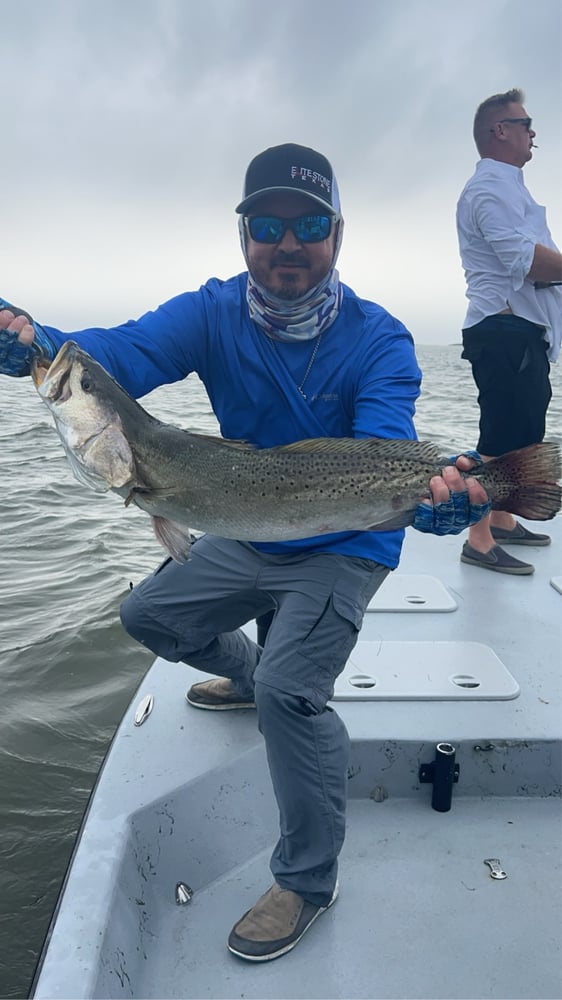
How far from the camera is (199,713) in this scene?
3.62 meters

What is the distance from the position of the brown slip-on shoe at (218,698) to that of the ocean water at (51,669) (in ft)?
3.85

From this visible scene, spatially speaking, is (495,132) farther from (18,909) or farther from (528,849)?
(18,909)

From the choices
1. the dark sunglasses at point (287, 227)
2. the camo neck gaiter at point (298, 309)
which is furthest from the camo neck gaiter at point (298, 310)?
the dark sunglasses at point (287, 227)

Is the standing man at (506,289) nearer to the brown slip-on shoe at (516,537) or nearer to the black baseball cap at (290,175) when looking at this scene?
the brown slip-on shoe at (516,537)

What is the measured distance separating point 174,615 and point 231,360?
1.26m

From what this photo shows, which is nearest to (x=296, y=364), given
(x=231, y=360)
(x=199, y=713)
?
(x=231, y=360)

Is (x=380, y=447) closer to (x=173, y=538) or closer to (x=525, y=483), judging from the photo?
(x=525, y=483)

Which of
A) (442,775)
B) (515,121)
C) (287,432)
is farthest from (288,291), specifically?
(515,121)

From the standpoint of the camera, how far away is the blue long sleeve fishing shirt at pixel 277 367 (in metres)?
3.28

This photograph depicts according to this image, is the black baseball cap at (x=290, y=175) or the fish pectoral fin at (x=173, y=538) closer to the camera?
the fish pectoral fin at (x=173, y=538)

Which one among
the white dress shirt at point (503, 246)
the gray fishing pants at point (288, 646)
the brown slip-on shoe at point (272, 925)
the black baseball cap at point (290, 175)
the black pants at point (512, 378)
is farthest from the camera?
the black pants at point (512, 378)

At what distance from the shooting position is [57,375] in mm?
2760

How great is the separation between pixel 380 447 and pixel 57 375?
51.6 inches

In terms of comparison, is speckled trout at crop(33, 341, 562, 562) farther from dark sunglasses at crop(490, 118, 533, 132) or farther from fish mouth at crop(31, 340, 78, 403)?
dark sunglasses at crop(490, 118, 533, 132)
